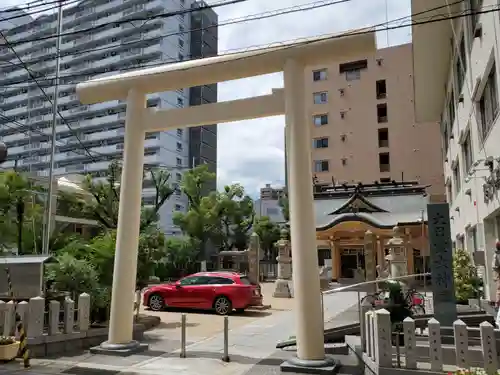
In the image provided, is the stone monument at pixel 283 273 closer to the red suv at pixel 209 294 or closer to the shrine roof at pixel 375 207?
the shrine roof at pixel 375 207

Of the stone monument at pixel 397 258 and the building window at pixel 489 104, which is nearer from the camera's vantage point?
the building window at pixel 489 104

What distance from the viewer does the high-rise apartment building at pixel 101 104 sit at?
71.1m

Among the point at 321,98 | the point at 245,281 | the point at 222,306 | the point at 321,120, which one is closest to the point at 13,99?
the point at 321,98

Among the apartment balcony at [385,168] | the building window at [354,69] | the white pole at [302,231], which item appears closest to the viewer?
the white pole at [302,231]

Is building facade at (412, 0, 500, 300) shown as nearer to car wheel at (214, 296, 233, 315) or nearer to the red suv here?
the red suv

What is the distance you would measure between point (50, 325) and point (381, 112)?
134ft

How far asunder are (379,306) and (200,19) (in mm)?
70574

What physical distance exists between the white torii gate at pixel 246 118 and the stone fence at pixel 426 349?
992 mm

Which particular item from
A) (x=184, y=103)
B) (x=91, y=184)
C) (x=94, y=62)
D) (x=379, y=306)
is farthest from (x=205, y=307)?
(x=94, y=62)

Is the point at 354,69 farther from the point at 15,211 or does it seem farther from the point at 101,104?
the point at 101,104

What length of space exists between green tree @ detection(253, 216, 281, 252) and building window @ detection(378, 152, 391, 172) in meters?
11.6

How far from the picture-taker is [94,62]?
254ft

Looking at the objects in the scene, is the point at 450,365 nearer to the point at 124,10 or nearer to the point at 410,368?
the point at 410,368

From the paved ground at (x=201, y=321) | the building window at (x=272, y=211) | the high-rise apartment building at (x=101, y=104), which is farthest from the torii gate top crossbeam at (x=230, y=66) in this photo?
the high-rise apartment building at (x=101, y=104)
